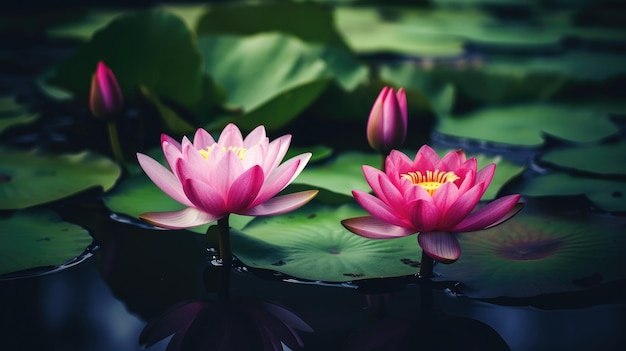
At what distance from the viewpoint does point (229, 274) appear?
53.9 inches

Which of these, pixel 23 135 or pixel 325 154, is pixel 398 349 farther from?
pixel 23 135

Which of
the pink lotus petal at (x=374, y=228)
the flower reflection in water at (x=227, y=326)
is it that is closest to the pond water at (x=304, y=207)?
the flower reflection in water at (x=227, y=326)

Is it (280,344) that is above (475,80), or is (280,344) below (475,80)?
below

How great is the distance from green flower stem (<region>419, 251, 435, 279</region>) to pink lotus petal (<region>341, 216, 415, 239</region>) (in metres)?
0.09

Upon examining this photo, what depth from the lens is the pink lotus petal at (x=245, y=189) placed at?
4.01 feet

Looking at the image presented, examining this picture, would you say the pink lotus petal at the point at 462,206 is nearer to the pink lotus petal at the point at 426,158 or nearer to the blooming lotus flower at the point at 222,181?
the pink lotus petal at the point at 426,158

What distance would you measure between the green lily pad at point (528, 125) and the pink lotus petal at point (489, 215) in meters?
0.96

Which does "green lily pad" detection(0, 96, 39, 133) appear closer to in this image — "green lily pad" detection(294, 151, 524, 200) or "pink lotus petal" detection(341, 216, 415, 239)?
"green lily pad" detection(294, 151, 524, 200)

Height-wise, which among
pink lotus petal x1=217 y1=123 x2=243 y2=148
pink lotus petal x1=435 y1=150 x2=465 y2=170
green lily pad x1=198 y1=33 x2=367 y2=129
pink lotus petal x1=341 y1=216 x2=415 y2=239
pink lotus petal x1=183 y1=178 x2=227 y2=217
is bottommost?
pink lotus petal x1=341 y1=216 x2=415 y2=239

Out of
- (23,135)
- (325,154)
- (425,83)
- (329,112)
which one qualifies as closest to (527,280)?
(325,154)

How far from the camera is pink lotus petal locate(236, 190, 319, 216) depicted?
1310mm

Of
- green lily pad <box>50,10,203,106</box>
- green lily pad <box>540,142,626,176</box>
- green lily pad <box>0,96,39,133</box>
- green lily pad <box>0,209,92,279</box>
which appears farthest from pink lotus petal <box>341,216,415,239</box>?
green lily pad <box>0,96,39,133</box>

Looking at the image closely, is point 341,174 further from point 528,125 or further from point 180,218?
point 528,125

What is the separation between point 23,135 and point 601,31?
2886 mm
